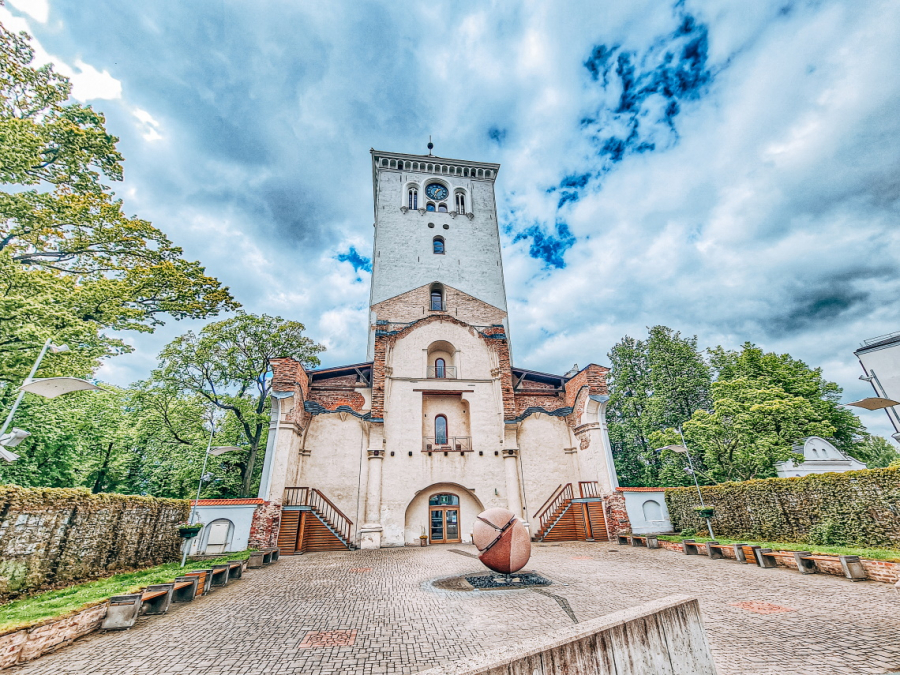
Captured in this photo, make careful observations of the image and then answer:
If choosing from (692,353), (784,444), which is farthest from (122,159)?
(692,353)

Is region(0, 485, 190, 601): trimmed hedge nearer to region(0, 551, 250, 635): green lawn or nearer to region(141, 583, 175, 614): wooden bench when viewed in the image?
region(0, 551, 250, 635): green lawn

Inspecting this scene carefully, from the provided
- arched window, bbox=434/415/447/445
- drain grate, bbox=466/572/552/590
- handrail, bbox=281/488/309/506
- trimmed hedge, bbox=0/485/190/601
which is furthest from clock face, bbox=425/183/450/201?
drain grate, bbox=466/572/552/590

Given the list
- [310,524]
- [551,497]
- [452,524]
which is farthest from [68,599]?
[551,497]

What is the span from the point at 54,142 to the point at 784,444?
2812cm

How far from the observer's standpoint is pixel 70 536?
26.0ft

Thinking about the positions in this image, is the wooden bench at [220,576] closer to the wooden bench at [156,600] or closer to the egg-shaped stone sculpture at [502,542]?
the wooden bench at [156,600]

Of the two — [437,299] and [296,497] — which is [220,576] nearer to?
[296,497]

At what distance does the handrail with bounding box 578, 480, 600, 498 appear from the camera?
17627 mm

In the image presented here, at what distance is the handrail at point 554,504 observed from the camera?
17.8 m

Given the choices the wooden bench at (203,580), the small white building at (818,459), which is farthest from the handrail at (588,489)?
the wooden bench at (203,580)

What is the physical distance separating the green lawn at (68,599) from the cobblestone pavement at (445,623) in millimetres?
542

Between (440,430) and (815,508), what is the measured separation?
47.0 feet

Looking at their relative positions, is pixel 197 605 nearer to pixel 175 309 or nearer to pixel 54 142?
pixel 175 309

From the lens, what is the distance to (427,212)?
103ft
